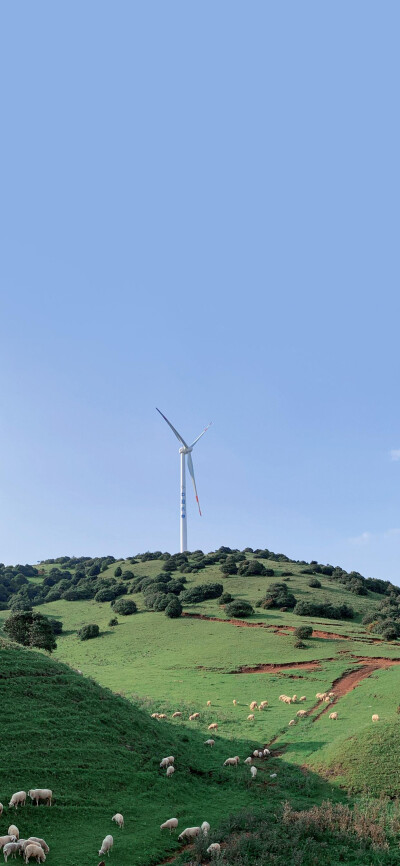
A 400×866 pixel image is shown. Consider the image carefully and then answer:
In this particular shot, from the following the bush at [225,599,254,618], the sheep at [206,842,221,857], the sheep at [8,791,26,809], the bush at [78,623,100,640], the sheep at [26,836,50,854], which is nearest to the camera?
the sheep at [26,836,50,854]

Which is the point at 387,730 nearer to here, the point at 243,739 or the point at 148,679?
the point at 243,739

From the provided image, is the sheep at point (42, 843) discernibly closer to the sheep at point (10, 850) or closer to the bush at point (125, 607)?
the sheep at point (10, 850)

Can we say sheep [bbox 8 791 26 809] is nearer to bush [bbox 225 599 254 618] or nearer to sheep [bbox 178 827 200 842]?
sheep [bbox 178 827 200 842]

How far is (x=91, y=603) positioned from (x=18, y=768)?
75751mm

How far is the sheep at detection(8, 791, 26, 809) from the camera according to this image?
19500 mm

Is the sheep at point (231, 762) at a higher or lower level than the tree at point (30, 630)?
lower

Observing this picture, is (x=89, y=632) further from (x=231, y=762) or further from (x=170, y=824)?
(x=170, y=824)

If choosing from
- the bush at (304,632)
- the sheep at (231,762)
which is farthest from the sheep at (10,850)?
the bush at (304,632)

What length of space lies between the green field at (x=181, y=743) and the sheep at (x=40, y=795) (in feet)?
1.28

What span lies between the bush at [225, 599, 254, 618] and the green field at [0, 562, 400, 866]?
1666 cm

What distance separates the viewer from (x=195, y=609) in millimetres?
77250

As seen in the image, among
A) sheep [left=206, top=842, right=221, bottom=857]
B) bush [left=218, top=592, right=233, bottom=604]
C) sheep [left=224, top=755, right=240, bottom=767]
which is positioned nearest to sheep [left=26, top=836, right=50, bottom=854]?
sheep [left=206, top=842, right=221, bottom=857]

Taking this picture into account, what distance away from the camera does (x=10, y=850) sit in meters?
16.9

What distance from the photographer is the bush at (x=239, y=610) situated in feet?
234
